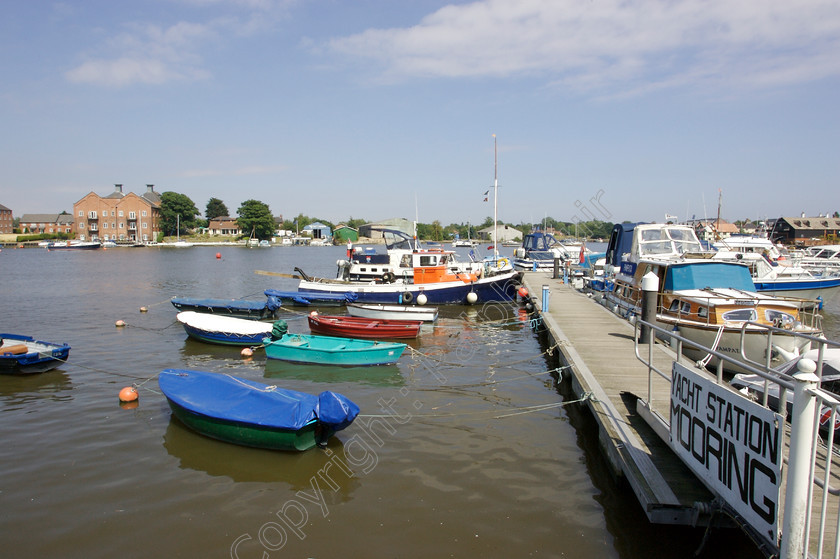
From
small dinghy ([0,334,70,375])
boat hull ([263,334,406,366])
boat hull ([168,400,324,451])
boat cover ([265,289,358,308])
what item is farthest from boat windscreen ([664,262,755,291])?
small dinghy ([0,334,70,375])

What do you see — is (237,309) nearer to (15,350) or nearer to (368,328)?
(368,328)

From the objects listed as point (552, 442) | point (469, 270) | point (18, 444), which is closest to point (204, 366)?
point (18, 444)

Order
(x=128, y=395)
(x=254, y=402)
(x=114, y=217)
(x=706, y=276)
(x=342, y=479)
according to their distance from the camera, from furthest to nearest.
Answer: (x=114, y=217) → (x=706, y=276) → (x=128, y=395) → (x=254, y=402) → (x=342, y=479)

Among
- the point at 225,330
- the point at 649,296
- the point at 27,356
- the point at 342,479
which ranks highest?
the point at 649,296

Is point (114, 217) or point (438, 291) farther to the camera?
point (114, 217)

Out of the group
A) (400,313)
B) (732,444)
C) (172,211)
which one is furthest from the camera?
(172,211)

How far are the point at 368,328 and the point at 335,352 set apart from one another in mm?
3655

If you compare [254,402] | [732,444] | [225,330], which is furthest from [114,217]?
[732,444]

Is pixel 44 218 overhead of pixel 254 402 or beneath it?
overhead

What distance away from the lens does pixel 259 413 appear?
877cm

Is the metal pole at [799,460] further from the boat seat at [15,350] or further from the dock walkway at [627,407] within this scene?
the boat seat at [15,350]

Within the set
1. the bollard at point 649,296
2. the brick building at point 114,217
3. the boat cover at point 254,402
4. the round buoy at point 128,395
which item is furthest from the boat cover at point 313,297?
the brick building at point 114,217

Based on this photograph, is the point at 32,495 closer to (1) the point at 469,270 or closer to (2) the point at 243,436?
(2) the point at 243,436

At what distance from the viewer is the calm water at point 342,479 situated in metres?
6.47
